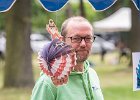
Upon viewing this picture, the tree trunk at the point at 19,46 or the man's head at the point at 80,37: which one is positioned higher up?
the man's head at the point at 80,37

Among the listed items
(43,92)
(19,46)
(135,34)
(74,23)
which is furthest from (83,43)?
(135,34)

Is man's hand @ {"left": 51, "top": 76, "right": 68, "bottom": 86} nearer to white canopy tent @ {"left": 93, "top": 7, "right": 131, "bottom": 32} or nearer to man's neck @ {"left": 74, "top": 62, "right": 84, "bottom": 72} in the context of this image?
man's neck @ {"left": 74, "top": 62, "right": 84, "bottom": 72}

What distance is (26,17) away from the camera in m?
14.2

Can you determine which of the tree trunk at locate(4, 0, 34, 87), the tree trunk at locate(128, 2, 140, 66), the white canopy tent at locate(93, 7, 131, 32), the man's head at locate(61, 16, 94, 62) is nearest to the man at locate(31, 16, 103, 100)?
the man's head at locate(61, 16, 94, 62)

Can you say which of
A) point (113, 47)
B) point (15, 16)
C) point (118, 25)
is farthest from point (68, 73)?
point (113, 47)

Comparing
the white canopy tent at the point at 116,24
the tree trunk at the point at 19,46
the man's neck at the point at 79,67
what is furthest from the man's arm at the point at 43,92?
the white canopy tent at the point at 116,24

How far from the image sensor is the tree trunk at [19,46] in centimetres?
1420

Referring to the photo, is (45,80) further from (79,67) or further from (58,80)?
(79,67)

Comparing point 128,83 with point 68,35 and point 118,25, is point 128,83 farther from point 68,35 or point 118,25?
point 118,25

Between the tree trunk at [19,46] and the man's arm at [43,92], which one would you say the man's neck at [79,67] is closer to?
the man's arm at [43,92]

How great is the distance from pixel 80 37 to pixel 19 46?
429 inches

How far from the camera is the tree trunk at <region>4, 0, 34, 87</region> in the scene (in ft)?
46.6

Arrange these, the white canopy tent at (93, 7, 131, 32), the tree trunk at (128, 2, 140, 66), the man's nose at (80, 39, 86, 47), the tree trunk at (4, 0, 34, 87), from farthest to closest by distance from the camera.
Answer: the white canopy tent at (93, 7, 131, 32) → the tree trunk at (128, 2, 140, 66) → the tree trunk at (4, 0, 34, 87) → the man's nose at (80, 39, 86, 47)

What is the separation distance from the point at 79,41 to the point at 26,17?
10822 millimetres
